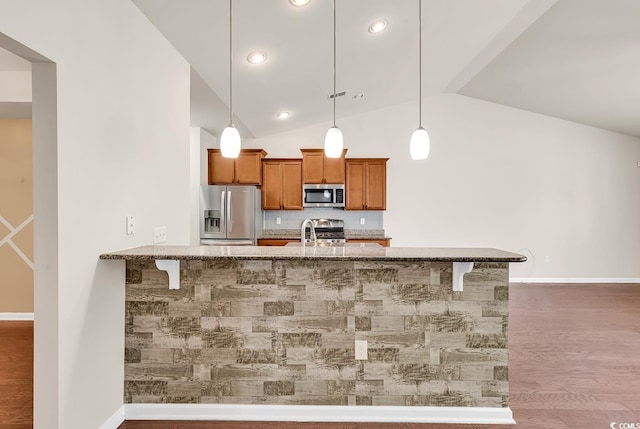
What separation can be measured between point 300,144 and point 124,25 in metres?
4.14

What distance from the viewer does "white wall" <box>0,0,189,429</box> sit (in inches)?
68.0

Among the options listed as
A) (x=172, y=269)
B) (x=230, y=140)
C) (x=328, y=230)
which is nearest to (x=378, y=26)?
(x=230, y=140)

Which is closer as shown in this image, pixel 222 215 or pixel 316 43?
pixel 316 43

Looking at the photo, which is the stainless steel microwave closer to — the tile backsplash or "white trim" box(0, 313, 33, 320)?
the tile backsplash

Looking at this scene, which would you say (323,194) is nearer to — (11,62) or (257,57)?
(257,57)

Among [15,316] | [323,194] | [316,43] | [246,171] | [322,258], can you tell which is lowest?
[15,316]

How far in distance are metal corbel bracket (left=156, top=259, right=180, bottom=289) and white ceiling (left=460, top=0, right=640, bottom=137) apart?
3.89m

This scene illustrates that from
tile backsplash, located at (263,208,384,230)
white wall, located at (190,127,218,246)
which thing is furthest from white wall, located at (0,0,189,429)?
tile backsplash, located at (263,208,384,230)

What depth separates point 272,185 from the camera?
588 centimetres

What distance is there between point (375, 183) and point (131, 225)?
4.17 meters

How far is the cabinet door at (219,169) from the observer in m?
5.64

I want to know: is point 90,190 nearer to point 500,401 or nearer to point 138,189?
point 138,189

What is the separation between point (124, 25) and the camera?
2.22 metres

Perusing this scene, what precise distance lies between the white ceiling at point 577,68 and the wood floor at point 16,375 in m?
5.19
